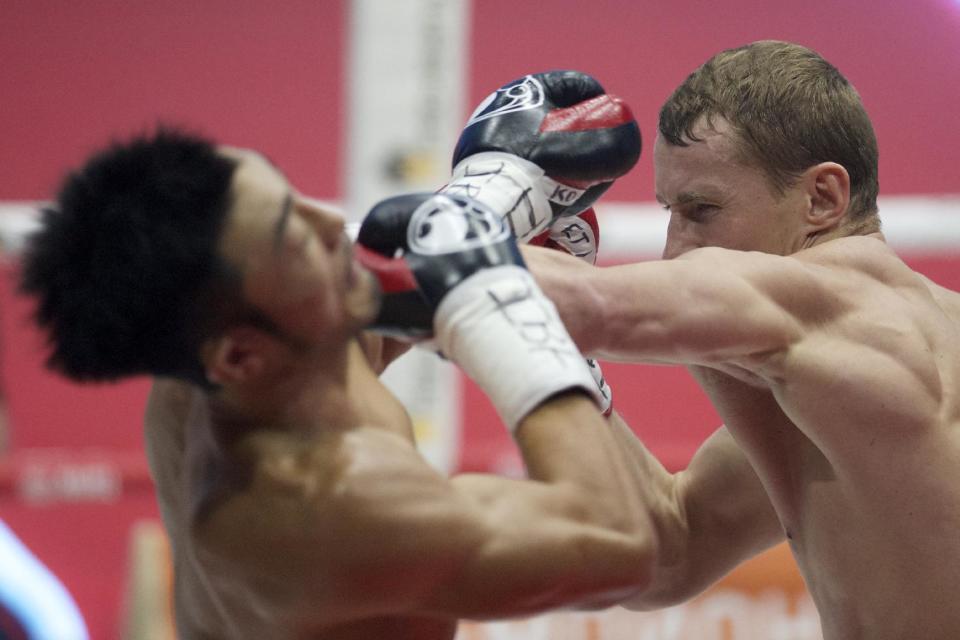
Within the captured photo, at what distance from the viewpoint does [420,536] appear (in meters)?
1.29

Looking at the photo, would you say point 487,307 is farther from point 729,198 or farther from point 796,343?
point 729,198

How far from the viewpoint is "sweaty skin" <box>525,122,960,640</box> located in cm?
165

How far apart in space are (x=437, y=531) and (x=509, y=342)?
218 millimetres

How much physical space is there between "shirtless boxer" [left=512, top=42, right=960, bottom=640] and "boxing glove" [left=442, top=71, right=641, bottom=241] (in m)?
0.17

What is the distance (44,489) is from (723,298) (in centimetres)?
363

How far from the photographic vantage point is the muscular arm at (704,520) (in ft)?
7.22

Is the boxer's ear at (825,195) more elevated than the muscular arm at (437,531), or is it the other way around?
the boxer's ear at (825,195)

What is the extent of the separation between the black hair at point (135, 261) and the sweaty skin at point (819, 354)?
449 mm

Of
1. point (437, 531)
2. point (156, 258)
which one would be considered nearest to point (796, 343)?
point (437, 531)

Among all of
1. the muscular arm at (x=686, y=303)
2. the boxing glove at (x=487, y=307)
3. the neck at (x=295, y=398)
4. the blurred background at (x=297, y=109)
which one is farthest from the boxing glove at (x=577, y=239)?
the blurred background at (x=297, y=109)

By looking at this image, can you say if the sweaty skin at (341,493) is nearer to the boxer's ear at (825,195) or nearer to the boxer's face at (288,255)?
the boxer's face at (288,255)

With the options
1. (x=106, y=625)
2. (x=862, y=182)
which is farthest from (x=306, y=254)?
(x=106, y=625)

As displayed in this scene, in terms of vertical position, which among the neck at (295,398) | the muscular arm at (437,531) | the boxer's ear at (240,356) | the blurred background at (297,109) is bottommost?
the blurred background at (297,109)

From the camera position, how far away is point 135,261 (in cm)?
126
